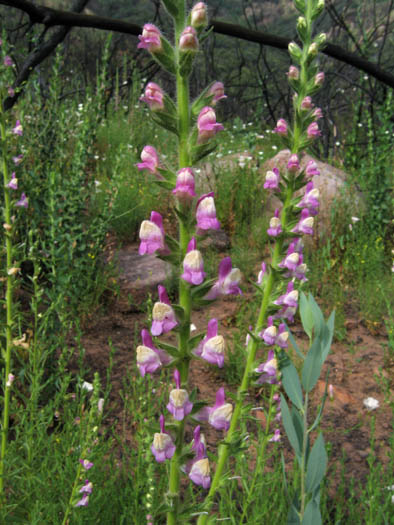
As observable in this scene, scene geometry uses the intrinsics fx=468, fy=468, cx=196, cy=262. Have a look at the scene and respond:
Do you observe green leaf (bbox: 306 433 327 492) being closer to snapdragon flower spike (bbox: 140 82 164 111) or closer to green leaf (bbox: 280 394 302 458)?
green leaf (bbox: 280 394 302 458)

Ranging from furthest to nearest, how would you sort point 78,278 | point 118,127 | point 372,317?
point 118,127
point 372,317
point 78,278

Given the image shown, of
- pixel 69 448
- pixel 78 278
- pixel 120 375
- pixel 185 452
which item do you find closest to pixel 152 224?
pixel 185 452

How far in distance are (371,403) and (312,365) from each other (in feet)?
7.79

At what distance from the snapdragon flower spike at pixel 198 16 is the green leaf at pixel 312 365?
1.84ft

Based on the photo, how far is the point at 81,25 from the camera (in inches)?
96.3

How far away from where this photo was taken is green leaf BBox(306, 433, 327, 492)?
28.9 inches

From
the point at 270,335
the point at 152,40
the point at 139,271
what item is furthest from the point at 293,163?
the point at 139,271

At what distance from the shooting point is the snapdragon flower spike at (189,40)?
2.43 ft

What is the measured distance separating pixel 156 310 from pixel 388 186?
182 inches

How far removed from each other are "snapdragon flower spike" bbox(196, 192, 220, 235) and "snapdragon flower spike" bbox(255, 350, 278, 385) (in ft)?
1.94

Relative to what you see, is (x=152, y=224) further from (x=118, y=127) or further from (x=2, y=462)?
(x=118, y=127)

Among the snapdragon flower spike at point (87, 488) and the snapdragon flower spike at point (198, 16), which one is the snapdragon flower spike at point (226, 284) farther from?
the snapdragon flower spike at point (87, 488)

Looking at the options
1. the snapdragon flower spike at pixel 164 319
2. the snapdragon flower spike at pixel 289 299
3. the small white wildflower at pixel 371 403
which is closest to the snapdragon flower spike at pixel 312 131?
the snapdragon flower spike at pixel 289 299

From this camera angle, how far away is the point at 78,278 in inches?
131
